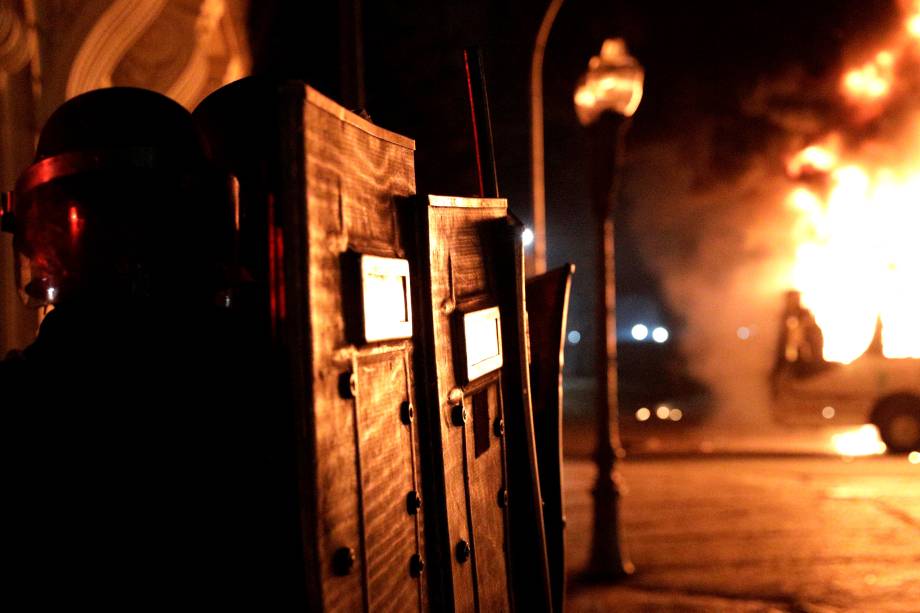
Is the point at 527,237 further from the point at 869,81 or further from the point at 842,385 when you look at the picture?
the point at 869,81

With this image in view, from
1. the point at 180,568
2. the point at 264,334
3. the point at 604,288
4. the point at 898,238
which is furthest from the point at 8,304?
the point at 898,238

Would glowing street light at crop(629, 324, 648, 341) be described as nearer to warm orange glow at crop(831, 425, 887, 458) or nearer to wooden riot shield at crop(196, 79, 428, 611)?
warm orange glow at crop(831, 425, 887, 458)

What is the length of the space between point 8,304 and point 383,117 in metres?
4.46

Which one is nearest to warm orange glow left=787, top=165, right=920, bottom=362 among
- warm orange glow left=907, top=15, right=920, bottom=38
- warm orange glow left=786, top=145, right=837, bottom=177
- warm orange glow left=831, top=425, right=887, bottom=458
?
warm orange glow left=786, top=145, right=837, bottom=177

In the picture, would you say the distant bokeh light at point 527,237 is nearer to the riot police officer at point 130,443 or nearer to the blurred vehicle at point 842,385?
the riot police officer at point 130,443

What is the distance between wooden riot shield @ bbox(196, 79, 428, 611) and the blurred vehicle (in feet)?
39.5

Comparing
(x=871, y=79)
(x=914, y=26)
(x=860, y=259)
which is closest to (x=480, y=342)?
(x=860, y=259)

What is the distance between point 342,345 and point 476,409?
739 millimetres

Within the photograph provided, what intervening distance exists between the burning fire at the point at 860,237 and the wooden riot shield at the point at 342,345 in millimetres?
12345

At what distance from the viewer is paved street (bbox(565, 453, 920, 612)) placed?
17.6 ft

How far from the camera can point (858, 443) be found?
12.4 meters

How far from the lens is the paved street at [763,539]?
5.36 metres

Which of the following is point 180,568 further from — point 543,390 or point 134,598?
point 543,390

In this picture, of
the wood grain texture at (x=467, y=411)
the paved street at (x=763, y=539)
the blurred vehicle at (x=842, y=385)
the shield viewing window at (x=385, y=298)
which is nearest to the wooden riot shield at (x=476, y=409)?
the wood grain texture at (x=467, y=411)
